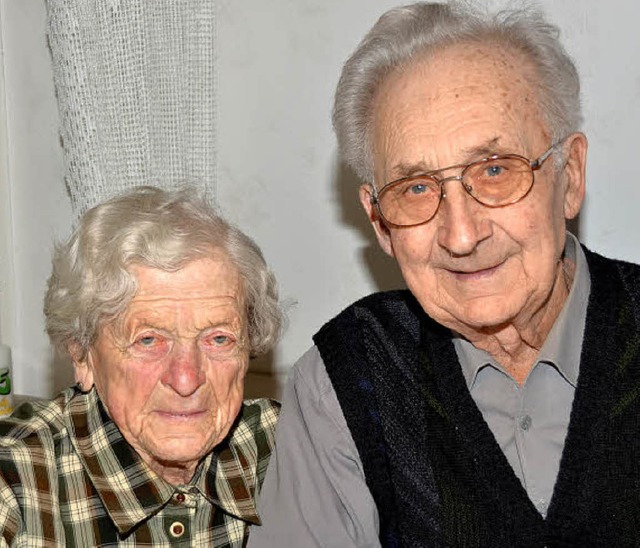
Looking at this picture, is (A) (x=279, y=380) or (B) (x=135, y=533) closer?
(B) (x=135, y=533)

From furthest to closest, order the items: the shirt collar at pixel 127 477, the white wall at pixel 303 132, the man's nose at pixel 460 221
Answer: the white wall at pixel 303 132
the shirt collar at pixel 127 477
the man's nose at pixel 460 221

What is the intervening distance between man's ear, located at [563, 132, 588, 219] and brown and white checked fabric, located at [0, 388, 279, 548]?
2.71 feet

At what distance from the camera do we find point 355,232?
2.73m

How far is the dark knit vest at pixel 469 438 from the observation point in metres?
1.88

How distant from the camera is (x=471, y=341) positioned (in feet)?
6.70

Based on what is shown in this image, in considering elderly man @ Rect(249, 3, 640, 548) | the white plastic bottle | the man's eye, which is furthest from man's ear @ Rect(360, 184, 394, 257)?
the white plastic bottle

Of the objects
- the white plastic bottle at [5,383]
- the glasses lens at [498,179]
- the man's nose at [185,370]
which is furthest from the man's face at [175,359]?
the white plastic bottle at [5,383]

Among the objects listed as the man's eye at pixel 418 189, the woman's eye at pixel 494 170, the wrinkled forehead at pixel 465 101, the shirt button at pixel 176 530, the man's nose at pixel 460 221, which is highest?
the wrinkled forehead at pixel 465 101

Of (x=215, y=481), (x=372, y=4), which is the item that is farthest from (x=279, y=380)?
(x=372, y=4)

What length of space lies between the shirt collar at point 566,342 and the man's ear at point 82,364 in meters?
0.71

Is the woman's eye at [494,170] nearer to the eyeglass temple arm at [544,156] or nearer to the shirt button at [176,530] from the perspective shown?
the eyeglass temple arm at [544,156]

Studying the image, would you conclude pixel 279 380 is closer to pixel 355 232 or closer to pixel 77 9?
pixel 355 232

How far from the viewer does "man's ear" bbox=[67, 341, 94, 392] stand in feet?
6.97

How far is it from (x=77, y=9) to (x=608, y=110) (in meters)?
1.21
